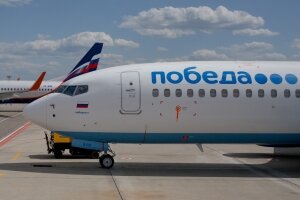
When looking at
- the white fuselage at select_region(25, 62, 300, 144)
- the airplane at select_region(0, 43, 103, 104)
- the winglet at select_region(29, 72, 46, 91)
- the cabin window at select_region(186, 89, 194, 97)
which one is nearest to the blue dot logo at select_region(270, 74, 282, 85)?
the white fuselage at select_region(25, 62, 300, 144)

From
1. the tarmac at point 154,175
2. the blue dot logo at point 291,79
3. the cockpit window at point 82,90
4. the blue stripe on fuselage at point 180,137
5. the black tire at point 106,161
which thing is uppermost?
the blue dot logo at point 291,79

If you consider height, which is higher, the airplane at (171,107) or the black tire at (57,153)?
the airplane at (171,107)

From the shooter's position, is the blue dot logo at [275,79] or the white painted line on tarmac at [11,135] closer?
the blue dot logo at [275,79]

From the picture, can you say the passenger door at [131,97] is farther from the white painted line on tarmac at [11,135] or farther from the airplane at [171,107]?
the white painted line on tarmac at [11,135]

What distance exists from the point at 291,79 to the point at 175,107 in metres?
4.62

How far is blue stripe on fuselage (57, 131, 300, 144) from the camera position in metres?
16.8

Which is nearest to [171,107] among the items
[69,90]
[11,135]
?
[69,90]

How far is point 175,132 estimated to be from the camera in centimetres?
1684

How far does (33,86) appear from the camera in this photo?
2399 inches

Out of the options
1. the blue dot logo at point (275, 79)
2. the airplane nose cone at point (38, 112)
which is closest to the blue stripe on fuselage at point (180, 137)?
the airplane nose cone at point (38, 112)

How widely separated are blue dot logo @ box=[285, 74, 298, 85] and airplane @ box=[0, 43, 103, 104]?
3251cm

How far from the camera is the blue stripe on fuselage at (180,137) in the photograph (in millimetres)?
16766

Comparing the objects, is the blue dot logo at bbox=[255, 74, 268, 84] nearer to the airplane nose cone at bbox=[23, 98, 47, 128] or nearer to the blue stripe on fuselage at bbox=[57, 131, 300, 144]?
the blue stripe on fuselage at bbox=[57, 131, 300, 144]

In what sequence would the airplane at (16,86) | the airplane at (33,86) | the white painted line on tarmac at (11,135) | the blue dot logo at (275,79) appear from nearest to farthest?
the blue dot logo at (275,79)
the white painted line on tarmac at (11,135)
the airplane at (33,86)
the airplane at (16,86)
